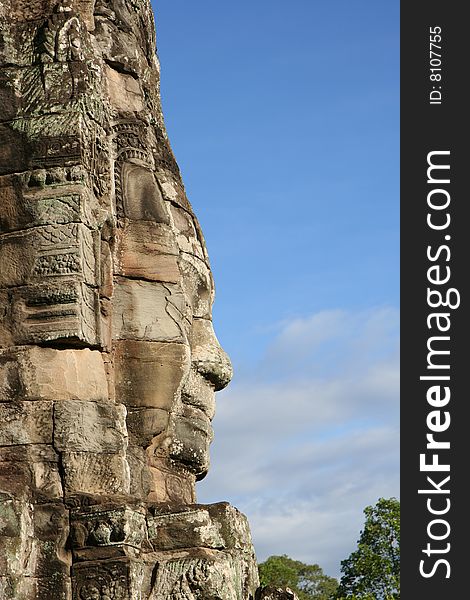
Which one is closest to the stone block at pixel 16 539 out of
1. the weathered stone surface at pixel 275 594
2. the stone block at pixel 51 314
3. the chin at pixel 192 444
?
the stone block at pixel 51 314

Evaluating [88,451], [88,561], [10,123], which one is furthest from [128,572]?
[10,123]

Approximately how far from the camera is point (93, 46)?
39.9 feet

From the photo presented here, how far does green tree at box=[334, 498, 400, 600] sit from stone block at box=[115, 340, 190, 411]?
2404 cm

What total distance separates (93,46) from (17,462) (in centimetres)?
385

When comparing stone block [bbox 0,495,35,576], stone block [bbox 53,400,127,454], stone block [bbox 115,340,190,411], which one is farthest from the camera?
stone block [bbox 115,340,190,411]

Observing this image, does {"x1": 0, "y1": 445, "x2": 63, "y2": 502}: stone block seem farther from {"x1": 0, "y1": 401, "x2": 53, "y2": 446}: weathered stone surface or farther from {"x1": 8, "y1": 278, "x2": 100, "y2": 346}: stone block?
{"x1": 8, "y1": 278, "x2": 100, "y2": 346}: stone block

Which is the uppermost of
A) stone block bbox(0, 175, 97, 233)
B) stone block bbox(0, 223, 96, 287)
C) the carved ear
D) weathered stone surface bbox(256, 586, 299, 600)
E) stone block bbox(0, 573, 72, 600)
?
the carved ear

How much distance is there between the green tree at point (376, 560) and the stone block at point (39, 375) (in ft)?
82.9

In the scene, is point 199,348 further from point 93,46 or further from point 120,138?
point 93,46

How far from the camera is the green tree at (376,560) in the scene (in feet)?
117

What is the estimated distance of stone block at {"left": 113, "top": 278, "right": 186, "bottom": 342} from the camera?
12188 mm

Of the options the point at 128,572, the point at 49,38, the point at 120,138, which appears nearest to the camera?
the point at 128,572

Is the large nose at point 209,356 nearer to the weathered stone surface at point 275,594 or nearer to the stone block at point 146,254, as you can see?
the stone block at point 146,254

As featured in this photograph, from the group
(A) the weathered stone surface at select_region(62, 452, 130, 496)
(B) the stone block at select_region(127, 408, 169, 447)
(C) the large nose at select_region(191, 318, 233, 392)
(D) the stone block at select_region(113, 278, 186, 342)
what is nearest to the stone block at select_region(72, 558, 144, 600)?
(A) the weathered stone surface at select_region(62, 452, 130, 496)
